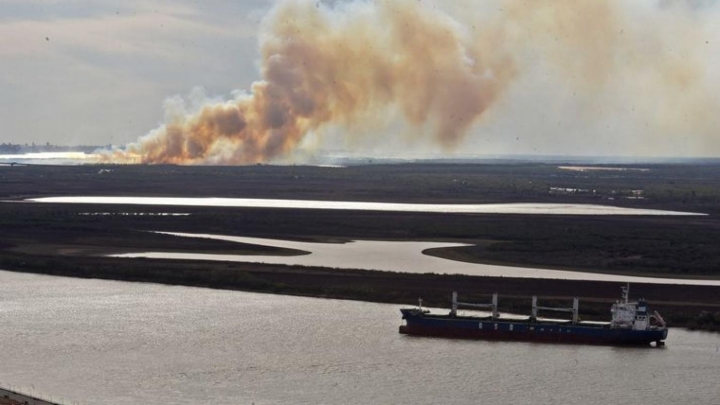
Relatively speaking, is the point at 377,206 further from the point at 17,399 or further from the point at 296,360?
the point at 17,399

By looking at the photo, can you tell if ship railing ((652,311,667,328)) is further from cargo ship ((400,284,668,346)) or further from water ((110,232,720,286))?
water ((110,232,720,286))

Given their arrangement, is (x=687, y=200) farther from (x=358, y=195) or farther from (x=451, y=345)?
(x=451, y=345)

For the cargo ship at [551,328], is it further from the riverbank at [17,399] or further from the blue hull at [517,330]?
the riverbank at [17,399]

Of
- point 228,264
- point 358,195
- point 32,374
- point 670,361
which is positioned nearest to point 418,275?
point 228,264

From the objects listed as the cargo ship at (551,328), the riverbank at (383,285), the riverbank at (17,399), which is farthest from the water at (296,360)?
the riverbank at (383,285)

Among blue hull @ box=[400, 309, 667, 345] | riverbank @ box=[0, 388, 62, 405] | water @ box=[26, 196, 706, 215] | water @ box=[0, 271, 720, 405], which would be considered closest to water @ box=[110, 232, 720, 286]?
water @ box=[0, 271, 720, 405]

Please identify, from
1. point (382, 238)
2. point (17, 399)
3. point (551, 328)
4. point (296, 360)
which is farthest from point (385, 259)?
point (17, 399)
